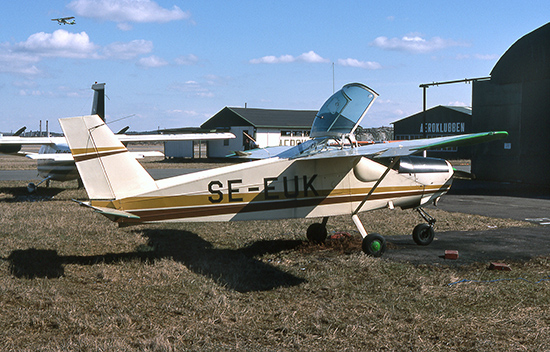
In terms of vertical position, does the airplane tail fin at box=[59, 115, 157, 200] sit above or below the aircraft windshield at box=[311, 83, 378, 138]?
below

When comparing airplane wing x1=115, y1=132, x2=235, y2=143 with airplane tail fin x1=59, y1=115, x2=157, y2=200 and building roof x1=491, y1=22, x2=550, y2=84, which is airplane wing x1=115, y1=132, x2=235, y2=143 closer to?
airplane tail fin x1=59, y1=115, x2=157, y2=200

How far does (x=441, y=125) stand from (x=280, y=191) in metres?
42.7

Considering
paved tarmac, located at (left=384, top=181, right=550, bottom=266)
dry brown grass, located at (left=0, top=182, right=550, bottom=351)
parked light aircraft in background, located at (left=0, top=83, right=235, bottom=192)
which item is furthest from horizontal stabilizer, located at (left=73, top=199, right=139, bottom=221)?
parked light aircraft in background, located at (left=0, top=83, right=235, bottom=192)

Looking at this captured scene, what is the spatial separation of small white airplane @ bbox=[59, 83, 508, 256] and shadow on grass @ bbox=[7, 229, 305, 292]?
867mm

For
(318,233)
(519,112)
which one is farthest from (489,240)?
(519,112)

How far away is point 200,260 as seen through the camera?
9172mm

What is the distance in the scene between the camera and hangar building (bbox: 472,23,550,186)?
23.4 metres

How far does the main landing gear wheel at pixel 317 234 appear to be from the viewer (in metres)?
10.6

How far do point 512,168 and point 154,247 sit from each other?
69.8 ft

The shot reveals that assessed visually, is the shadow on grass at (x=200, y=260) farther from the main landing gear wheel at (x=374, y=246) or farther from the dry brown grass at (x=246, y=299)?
the main landing gear wheel at (x=374, y=246)

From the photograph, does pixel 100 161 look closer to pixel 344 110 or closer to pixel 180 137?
pixel 344 110

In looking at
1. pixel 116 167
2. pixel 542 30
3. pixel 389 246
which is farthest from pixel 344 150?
pixel 542 30

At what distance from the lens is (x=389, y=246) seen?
1026cm

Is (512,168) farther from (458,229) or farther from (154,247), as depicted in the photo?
(154,247)
